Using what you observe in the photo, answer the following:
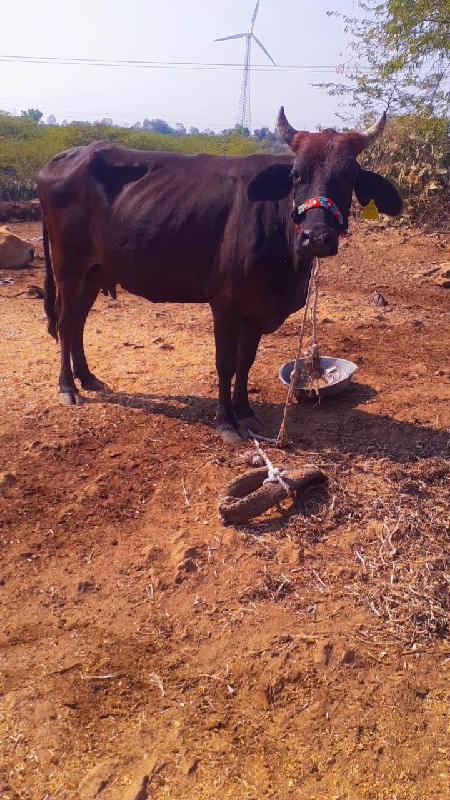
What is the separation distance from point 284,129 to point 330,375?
2.04m

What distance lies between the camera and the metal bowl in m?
5.54

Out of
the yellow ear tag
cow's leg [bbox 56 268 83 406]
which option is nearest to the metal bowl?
the yellow ear tag

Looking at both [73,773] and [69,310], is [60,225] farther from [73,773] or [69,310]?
[73,773]

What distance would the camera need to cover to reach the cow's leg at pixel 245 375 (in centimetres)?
525

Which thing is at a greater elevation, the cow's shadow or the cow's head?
the cow's head

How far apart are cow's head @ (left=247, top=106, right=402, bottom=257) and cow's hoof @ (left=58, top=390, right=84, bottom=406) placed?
2.28 metres

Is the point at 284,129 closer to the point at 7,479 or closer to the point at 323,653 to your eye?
the point at 7,479

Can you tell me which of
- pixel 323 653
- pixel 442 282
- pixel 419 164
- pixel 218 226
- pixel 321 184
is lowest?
pixel 442 282

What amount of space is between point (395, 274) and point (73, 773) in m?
9.17

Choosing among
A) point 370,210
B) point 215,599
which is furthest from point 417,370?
point 215,599

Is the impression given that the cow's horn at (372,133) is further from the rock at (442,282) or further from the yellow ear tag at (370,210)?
the rock at (442,282)

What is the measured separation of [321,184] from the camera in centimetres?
431

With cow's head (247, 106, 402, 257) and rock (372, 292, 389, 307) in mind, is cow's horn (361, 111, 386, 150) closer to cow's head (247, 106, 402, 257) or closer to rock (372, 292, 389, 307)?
cow's head (247, 106, 402, 257)

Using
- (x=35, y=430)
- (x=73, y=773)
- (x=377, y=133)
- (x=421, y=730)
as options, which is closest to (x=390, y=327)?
(x=377, y=133)
